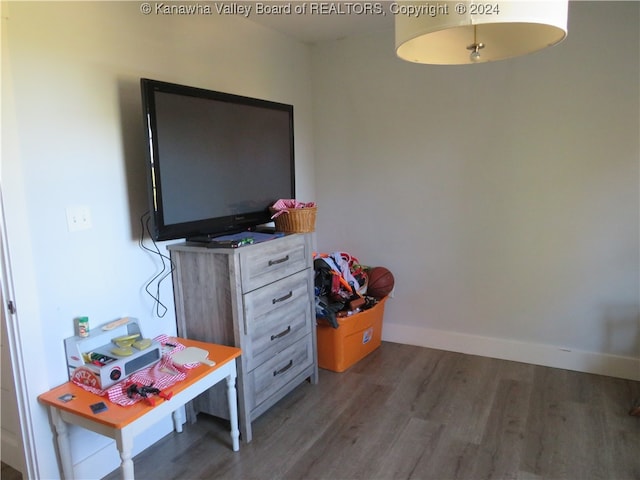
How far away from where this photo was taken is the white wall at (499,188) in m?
2.69

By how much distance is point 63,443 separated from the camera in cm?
180

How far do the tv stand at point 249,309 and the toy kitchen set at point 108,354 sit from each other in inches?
13.9

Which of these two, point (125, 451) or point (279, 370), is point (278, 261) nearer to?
point (279, 370)

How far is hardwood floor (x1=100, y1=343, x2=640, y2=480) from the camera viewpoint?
204 cm

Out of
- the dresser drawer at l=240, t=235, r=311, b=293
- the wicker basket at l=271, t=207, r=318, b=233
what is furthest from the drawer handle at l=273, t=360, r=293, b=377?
the wicker basket at l=271, t=207, r=318, b=233

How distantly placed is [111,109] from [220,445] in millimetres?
1688

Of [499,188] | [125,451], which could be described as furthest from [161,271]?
[499,188]

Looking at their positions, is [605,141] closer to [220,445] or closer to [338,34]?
[338,34]

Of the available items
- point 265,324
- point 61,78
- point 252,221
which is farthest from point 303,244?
point 61,78

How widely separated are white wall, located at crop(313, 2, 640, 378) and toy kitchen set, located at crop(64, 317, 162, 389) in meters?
1.97

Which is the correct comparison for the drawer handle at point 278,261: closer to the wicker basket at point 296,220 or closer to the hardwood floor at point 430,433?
the wicker basket at point 296,220

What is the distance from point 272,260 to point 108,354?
886 millimetres

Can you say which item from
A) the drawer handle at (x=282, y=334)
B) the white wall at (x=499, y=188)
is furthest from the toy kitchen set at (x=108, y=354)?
the white wall at (x=499, y=188)

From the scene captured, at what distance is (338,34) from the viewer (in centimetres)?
325
